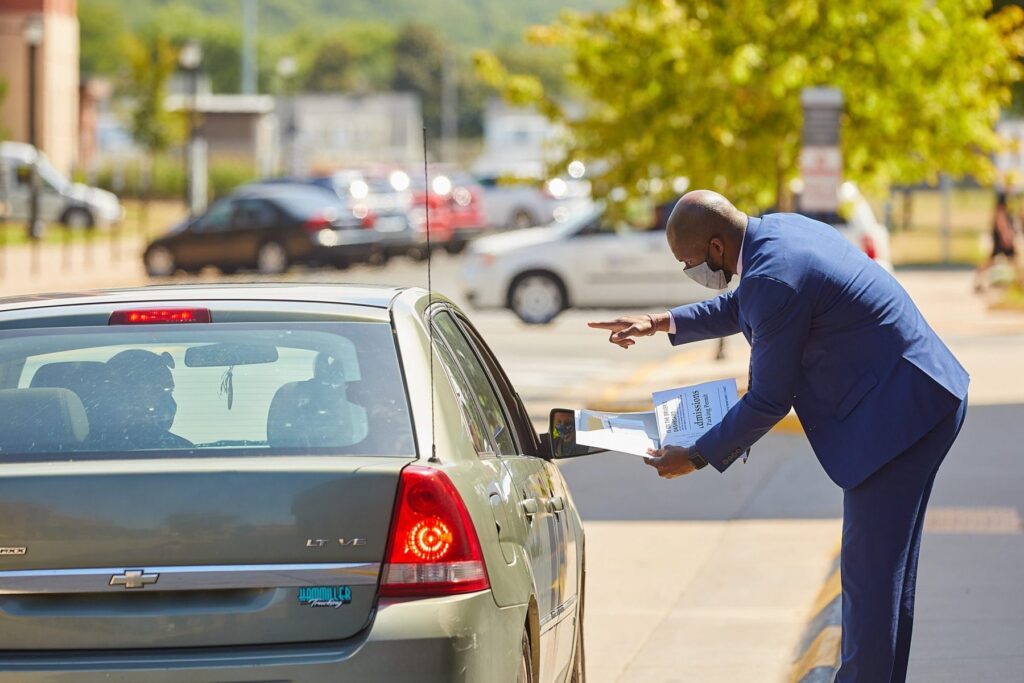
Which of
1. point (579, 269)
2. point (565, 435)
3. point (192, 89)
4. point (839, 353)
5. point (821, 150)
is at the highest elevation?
point (192, 89)

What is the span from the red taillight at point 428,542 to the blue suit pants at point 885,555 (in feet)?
4.74

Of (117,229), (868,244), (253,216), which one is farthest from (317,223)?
(117,229)

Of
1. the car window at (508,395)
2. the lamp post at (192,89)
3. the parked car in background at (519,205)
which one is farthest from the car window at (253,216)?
the car window at (508,395)

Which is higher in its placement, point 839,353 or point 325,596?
point 839,353

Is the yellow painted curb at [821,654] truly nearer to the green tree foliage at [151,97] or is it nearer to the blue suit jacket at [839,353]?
the blue suit jacket at [839,353]

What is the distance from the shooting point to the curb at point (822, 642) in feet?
21.1

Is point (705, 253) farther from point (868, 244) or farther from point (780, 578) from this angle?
point (868, 244)

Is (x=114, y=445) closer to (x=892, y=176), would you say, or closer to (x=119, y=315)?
(x=119, y=315)

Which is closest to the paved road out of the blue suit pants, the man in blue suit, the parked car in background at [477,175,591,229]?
the blue suit pants

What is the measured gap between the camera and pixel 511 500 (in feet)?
15.4

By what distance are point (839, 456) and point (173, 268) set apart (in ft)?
93.8

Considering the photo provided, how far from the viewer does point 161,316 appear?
4457mm

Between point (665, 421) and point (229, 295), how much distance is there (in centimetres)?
144

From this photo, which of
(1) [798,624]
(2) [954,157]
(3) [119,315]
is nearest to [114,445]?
(3) [119,315]
